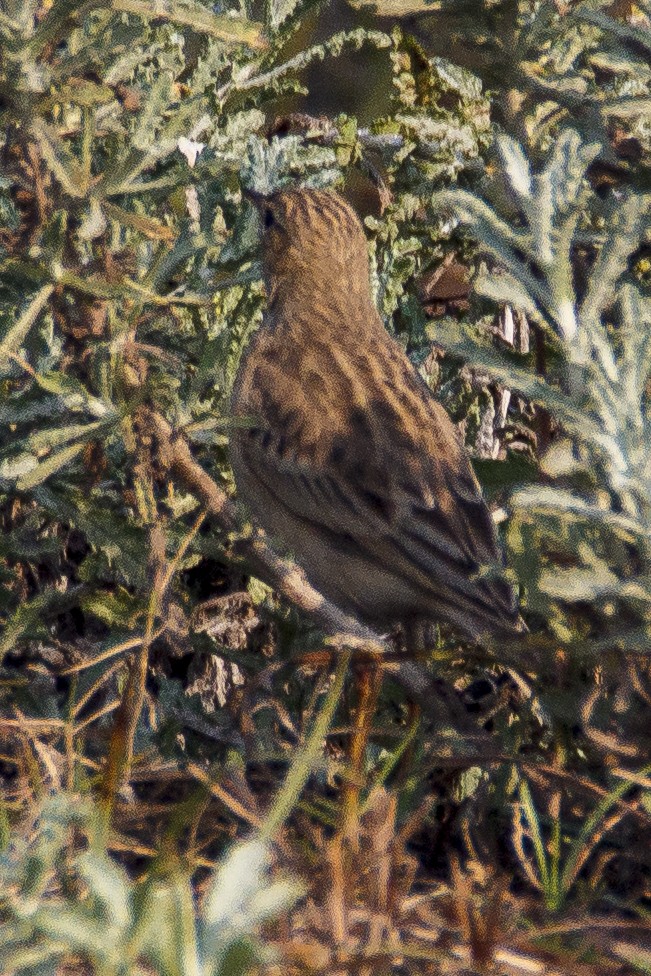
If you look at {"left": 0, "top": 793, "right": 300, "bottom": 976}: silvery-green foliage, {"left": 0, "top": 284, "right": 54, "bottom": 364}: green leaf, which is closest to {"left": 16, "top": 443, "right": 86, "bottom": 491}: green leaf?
{"left": 0, "top": 284, "right": 54, "bottom": 364}: green leaf

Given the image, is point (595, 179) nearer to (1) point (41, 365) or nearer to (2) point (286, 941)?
(1) point (41, 365)

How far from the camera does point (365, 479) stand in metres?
4.27

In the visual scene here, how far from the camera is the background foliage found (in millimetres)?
2633

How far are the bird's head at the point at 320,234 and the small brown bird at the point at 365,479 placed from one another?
0.16m

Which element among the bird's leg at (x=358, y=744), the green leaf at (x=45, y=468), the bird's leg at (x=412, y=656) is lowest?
the bird's leg at (x=412, y=656)

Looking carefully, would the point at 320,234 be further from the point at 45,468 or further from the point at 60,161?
the point at 45,468

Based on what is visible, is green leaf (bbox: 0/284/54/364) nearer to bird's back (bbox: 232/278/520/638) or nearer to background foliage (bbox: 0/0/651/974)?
background foliage (bbox: 0/0/651/974)

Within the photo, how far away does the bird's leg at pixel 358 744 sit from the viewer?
275 cm

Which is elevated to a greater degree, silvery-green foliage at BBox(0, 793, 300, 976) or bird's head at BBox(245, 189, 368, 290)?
silvery-green foliage at BBox(0, 793, 300, 976)

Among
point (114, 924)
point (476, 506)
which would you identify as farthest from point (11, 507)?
point (114, 924)

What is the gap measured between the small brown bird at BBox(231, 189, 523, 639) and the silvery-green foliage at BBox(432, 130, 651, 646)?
2.38 ft

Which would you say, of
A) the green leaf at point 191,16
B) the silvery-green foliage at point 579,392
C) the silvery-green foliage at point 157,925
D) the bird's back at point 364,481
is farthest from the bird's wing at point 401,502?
the silvery-green foliage at point 157,925

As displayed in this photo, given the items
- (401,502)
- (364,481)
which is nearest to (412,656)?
(401,502)

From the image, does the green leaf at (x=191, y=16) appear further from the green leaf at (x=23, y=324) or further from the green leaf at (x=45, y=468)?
the green leaf at (x=45, y=468)
